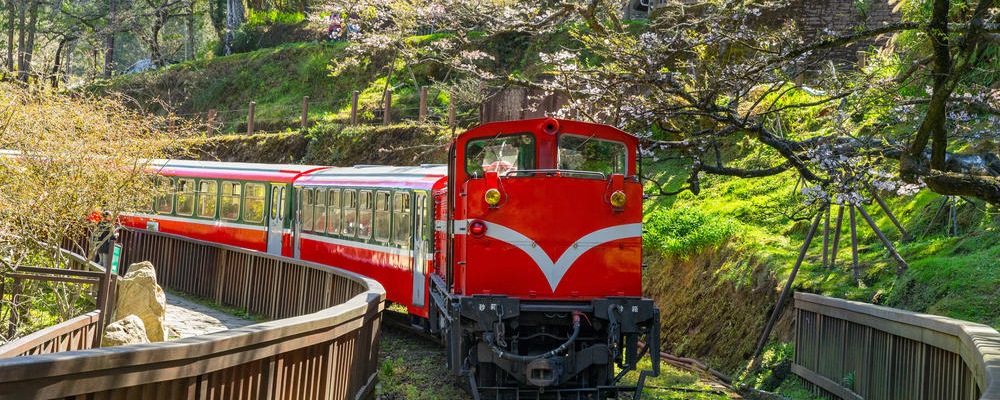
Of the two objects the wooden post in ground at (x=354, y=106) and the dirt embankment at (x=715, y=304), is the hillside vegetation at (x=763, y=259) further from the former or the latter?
the wooden post in ground at (x=354, y=106)

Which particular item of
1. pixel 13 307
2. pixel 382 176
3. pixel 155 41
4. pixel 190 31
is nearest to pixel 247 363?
pixel 13 307

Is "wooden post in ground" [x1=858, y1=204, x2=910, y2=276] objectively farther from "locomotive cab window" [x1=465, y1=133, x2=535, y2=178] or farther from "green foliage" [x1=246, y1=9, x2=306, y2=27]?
"green foliage" [x1=246, y1=9, x2=306, y2=27]

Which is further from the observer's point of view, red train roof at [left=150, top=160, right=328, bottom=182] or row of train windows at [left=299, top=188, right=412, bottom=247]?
red train roof at [left=150, top=160, right=328, bottom=182]

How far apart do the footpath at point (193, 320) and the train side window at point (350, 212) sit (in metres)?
2.46

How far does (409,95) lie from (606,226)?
24665 mm

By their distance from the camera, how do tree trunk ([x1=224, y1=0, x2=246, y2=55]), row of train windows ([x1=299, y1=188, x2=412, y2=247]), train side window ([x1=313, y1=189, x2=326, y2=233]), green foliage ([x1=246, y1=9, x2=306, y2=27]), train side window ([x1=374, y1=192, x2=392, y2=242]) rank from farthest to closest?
green foliage ([x1=246, y1=9, x2=306, y2=27]) → tree trunk ([x1=224, y1=0, x2=246, y2=55]) → train side window ([x1=313, y1=189, x2=326, y2=233]) → train side window ([x1=374, y1=192, x2=392, y2=242]) → row of train windows ([x1=299, y1=188, x2=412, y2=247])

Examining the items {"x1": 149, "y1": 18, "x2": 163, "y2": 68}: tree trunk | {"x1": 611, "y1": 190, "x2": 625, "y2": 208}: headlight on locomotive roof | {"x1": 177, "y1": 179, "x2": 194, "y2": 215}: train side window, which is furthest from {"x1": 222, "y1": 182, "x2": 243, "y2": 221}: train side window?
{"x1": 149, "y1": 18, "x2": 163, "y2": 68}: tree trunk

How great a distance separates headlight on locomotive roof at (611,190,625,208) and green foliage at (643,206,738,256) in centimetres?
664

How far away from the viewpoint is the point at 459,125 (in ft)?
89.1

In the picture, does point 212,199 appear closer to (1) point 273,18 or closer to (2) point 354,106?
(2) point 354,106

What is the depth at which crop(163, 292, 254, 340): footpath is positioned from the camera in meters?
14.3

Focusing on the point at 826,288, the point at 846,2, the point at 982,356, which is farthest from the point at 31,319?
the point at 846,2

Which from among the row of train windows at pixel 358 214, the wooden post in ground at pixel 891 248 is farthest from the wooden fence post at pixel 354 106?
the wooden post in ground at pixel 891 248

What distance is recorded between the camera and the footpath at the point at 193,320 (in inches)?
562
